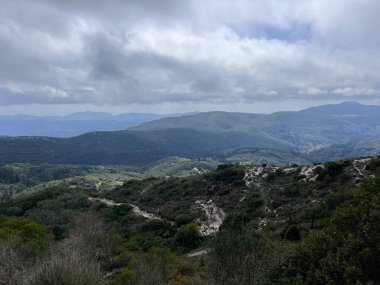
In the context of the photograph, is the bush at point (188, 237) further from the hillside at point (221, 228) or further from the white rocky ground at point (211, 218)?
the white rocky ground at point (211, 218)

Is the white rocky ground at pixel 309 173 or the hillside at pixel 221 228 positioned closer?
the hillside at pixel 221 228

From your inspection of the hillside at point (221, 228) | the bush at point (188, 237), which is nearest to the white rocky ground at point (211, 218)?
the hillside at point (221, 228)

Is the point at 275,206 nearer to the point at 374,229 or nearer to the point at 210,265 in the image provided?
the point at 210,265

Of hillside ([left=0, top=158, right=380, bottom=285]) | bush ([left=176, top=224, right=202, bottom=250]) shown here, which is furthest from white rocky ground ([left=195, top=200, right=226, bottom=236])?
bush ([left=176, top=224, right=202, bottom=250])

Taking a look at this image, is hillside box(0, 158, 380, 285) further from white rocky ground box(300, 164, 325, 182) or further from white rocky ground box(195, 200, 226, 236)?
white rocky ground box(300, 164, 325, 182)

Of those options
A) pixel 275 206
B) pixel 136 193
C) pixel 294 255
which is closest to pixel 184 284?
pixel 294 255
